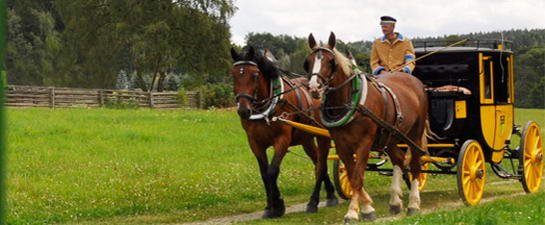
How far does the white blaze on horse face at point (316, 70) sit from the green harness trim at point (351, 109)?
499 mm

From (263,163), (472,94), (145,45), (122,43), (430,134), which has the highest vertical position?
(122,43)

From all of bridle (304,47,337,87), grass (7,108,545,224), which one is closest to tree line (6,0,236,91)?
grass (7,108,545,224)

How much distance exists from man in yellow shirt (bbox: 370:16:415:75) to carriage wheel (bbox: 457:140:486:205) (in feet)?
4.14

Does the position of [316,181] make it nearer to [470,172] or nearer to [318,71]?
[470,172]

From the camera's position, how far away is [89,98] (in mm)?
37844

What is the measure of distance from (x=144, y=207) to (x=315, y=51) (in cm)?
390

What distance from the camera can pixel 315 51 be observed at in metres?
7.38

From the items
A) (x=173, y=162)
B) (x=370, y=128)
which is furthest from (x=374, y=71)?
(x=173, y=162)

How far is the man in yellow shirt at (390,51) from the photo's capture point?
31.5 ft

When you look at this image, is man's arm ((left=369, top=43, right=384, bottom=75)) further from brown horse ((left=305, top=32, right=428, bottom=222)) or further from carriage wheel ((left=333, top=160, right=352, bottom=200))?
carriage wheel ((left=333, top=160, right=352, bottom=200))

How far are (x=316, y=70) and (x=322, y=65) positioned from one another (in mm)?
113

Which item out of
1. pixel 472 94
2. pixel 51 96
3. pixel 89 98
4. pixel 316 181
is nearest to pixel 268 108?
pixel 316 181

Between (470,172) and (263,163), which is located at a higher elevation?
(263,163)

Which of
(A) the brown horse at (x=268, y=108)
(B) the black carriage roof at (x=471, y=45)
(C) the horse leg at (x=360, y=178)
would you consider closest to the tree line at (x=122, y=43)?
(B) the black carriage roof at (x=471, y=45)
